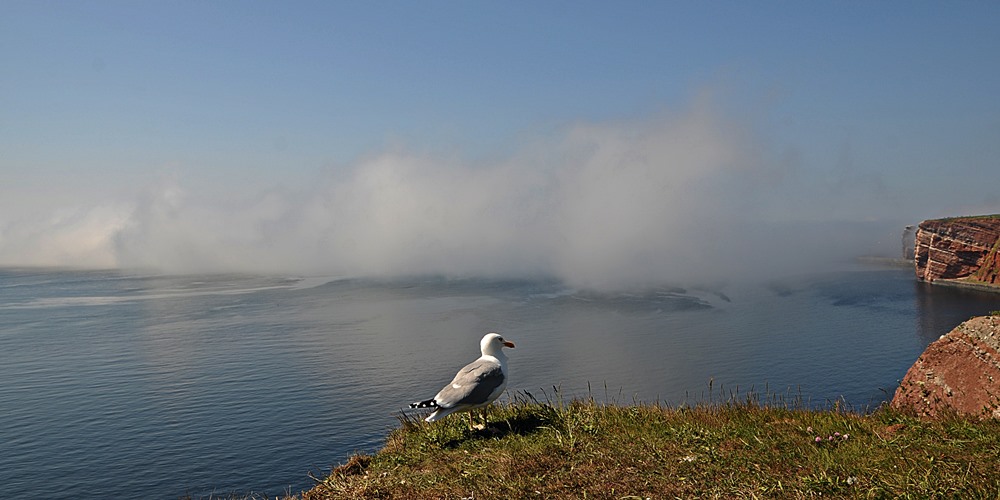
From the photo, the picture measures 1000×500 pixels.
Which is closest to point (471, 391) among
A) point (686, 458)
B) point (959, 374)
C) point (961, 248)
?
point (686, 458)

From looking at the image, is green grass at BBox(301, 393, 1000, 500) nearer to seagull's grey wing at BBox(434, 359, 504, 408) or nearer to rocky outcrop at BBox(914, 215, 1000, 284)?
seagull's grey wing at BBox(434, 359, 504, 408)

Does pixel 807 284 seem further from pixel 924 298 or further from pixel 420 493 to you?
pixel 420 493

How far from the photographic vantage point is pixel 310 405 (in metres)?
48.2

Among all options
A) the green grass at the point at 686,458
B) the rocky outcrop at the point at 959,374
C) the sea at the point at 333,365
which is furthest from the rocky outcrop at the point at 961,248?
the green grass at the point at 686,458

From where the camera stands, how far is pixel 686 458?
34.4ft

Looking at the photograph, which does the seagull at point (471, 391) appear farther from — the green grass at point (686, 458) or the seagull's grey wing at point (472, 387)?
the green grass at point (686, 458)

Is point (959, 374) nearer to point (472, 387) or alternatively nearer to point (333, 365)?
point (472, 387)

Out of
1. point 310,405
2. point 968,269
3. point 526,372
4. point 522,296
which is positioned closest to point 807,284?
point 968,269

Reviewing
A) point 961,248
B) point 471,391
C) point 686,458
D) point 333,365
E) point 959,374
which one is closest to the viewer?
point 686,458

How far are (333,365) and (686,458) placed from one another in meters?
57.5

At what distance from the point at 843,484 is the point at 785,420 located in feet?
14.1

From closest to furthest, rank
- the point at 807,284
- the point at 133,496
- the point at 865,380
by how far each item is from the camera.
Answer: the point at 133,496 < the point at 865,380 < the point at 807,284

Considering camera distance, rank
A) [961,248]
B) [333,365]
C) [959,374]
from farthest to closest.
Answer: [961,248], [333,365], [959,374]

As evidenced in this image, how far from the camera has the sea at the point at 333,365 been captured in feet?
122
